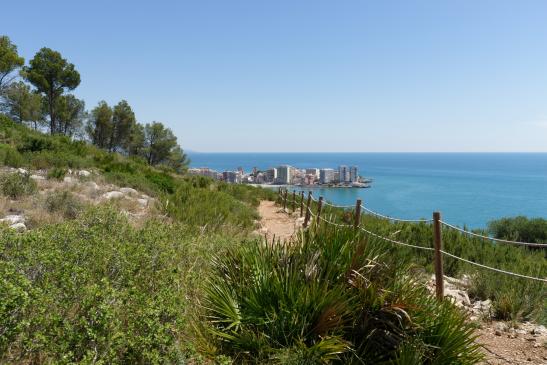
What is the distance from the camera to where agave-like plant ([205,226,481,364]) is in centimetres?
345

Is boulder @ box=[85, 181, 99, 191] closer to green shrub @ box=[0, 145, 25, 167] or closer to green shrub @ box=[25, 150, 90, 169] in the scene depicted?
green shrub @ box=[25, 150, 90, 169]

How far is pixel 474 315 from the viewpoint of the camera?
5.89 m

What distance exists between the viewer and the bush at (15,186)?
9.19 meters

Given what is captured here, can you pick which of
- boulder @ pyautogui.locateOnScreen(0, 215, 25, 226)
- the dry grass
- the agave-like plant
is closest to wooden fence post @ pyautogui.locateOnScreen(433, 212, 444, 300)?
the agave-like plant

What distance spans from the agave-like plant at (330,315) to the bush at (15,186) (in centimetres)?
748

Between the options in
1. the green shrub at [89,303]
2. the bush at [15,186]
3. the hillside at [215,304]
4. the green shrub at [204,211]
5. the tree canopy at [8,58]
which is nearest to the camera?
the green shrub at [89,303]

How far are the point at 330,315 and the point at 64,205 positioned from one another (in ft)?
23.6

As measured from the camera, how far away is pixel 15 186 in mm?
9281

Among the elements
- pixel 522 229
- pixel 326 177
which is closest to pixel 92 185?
pixel 522 229

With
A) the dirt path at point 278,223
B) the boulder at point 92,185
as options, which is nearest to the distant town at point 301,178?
the dirt path at point 278,223

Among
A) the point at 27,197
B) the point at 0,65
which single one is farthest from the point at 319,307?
the point at 0,65

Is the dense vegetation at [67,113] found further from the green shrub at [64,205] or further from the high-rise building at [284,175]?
the high-rise building at [284,175]

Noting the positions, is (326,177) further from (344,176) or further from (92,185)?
(92,185)

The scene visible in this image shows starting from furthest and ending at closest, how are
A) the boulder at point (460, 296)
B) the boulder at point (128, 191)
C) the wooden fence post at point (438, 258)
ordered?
the boulder at point (128, 191) → the boulder at point (460, 296) → the wooden fence post at point (438, 258)
